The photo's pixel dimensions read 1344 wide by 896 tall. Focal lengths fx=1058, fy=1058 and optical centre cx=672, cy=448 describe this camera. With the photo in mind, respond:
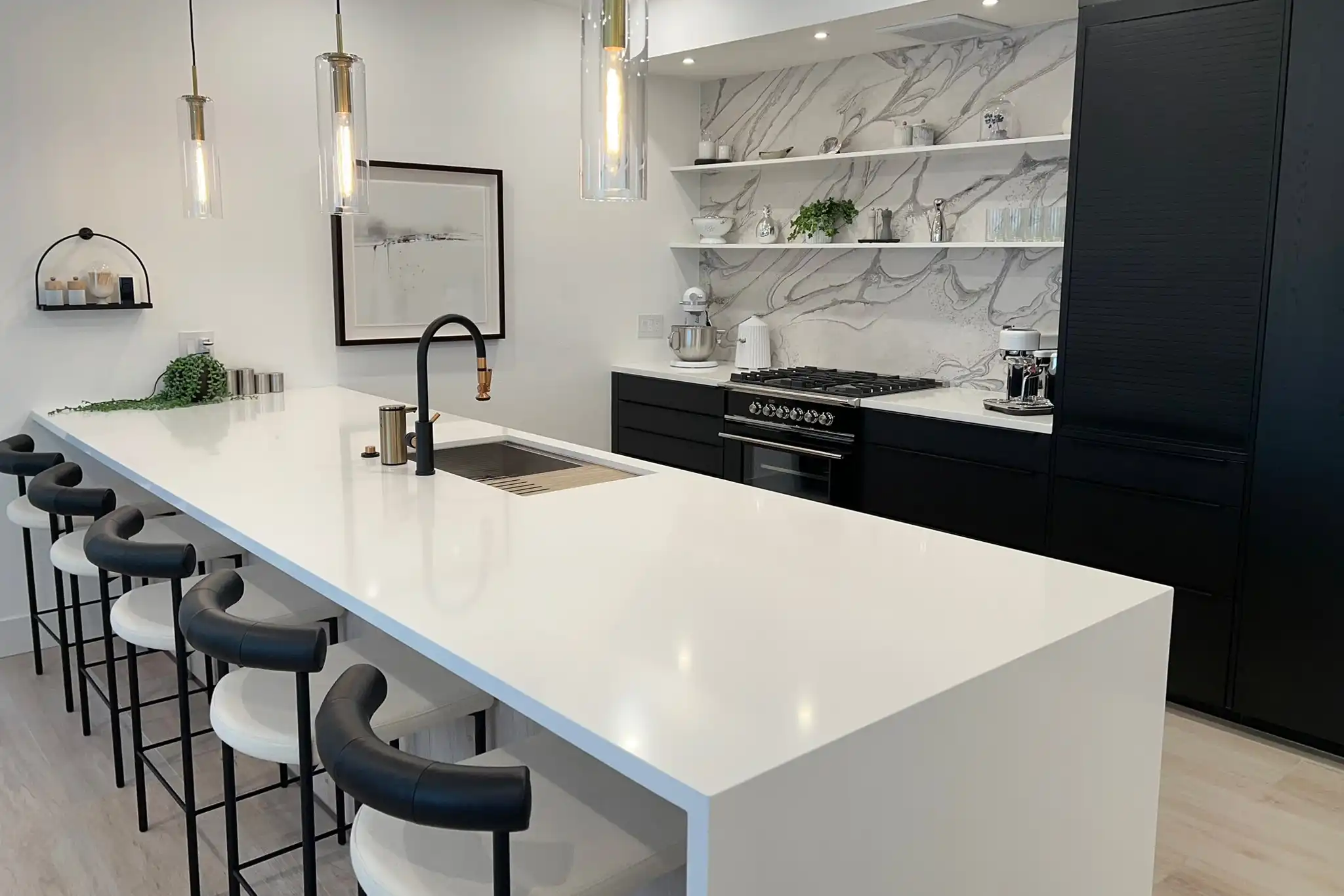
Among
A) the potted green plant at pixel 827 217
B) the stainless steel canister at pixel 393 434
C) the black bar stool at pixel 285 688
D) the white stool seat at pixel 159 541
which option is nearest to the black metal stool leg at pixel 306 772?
the black bar stool at pixel 285 688

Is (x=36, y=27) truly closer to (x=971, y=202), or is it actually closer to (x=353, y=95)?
(x=353, y=95)

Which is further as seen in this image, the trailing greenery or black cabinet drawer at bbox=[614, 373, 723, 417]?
black cabinet drawer at bbox=[614, 373, 723, 417]

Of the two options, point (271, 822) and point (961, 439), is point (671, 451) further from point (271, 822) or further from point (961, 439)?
point (271, 822)

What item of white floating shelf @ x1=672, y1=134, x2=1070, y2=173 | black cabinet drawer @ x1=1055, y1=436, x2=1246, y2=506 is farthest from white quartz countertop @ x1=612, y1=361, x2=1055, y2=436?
white floating shelf @ x1=672, y1=134, x2=1070, y2=173

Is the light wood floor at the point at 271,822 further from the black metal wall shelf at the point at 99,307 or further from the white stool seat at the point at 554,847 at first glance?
the black metal wall shelf at the point at 99,307

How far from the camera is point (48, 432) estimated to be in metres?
3.91

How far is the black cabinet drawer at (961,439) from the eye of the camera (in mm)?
3744

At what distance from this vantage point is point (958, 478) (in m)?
3.98

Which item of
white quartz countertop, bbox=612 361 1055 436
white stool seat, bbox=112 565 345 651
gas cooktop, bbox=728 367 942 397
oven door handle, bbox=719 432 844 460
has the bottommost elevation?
white stool seat, bbox=112 565 345 651

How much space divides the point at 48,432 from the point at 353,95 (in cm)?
211

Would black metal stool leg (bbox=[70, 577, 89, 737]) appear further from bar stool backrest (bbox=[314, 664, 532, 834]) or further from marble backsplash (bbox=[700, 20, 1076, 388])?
marble backsplash (bbox=[700, 20, 1076, 388])

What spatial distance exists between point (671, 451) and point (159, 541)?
2758 millimetres

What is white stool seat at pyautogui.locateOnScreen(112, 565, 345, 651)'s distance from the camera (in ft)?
7.96

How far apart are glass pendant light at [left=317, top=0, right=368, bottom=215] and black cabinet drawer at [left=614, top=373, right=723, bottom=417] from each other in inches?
95.7
